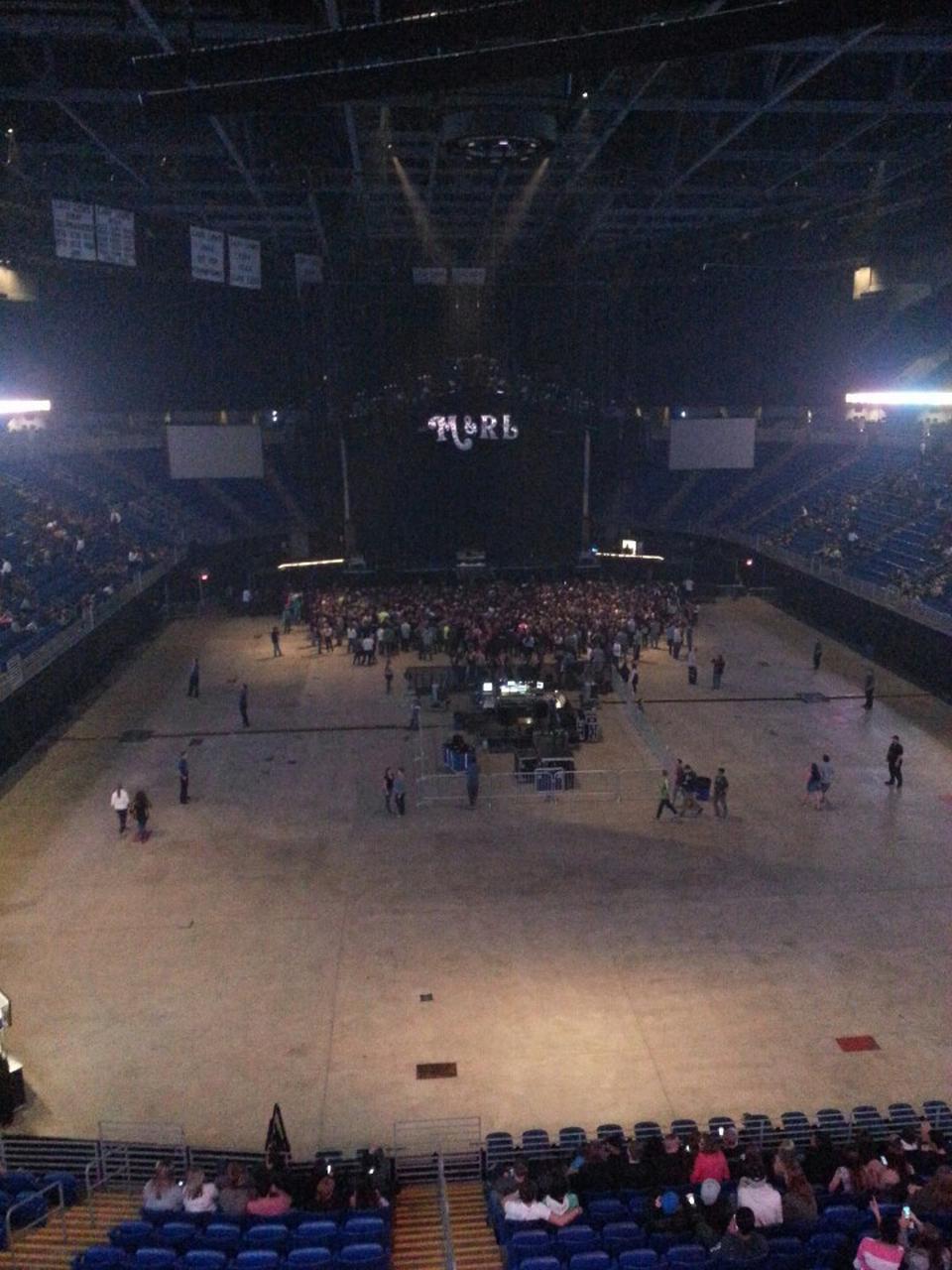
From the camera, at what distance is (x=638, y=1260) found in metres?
7.74

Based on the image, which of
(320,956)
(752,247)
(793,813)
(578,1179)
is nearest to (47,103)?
(320,956)

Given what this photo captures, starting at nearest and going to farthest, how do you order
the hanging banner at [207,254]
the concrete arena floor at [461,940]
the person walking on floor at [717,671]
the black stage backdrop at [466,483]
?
the concrete arena floor at [461,940], the hanging banner at [207,254], the person walking on floor at [717,671], the black stage backdrop at [466,483]

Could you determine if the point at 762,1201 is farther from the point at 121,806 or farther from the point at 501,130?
the point at 501,130

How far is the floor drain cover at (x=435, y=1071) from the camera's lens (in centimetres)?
1166

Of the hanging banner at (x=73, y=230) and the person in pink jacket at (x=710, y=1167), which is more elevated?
the hanging banner at (x=73, y=230)

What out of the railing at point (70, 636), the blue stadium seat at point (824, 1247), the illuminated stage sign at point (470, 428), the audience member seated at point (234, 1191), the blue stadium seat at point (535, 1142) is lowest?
the blue stadium seat at point (535, 1142)

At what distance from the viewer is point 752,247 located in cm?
3684

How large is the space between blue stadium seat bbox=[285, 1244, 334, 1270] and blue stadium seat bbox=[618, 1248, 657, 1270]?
2130 mm

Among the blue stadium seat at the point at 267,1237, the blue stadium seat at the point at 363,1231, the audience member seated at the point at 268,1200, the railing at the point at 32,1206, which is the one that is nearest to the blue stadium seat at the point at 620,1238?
the blue stadium seat at the point at 363,1231

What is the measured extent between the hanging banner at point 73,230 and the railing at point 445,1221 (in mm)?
20101

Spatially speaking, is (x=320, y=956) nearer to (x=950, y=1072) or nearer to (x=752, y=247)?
(x=950, y=1072)

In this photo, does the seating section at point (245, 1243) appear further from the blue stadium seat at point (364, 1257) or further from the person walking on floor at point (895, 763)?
the person walking on floor at point (895, 763)

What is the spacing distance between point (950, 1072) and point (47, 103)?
22.0 metres

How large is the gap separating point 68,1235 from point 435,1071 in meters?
4.25
